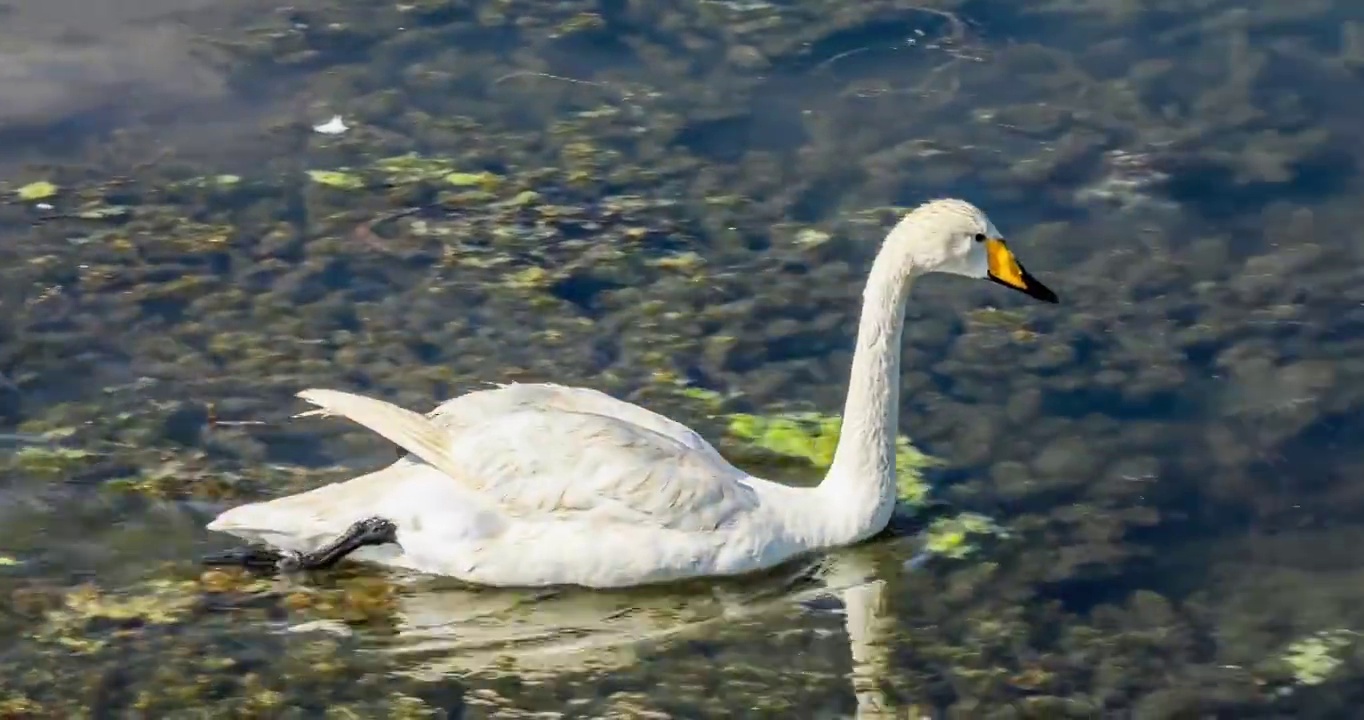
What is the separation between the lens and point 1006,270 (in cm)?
910

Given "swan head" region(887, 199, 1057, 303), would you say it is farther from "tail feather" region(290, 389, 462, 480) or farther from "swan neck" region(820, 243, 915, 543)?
"tail feather" region(290, 389, 462, 480)

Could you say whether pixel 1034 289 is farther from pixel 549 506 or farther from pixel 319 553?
pixel 319 553

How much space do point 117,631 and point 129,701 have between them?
44cm

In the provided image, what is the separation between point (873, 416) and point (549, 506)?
1.34 m

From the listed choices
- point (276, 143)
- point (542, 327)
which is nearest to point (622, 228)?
point (542, 327)

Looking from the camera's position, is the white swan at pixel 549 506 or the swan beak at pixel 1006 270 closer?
the white swan at pixel 549 506

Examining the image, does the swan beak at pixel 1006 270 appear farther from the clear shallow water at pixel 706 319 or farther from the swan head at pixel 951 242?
the clear shallow water at pixel 706 319

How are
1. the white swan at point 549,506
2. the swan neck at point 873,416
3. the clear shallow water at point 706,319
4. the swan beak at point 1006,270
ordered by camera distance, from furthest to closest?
the swan beak at point 1006,270, the swan neck at point 873,416, the white swan at point 549,506, the clear shallow water at point 706,319

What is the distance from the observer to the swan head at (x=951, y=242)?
892cm

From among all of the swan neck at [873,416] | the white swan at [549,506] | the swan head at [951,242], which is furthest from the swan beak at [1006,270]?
the white swan at [549,506]

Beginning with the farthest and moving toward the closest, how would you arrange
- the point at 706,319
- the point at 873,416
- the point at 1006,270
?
the point at 706,319, the point at 1006,270, the point at 873,416

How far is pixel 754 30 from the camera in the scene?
1329cm

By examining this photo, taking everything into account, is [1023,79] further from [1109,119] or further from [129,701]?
[129,701]

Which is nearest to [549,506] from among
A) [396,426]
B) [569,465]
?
[569,465]
